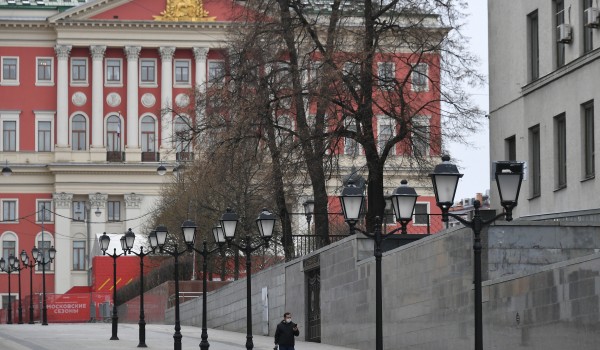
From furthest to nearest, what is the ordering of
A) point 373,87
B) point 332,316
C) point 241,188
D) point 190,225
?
point 241,188 < point 373,87 < point 332,316 < point 190,225

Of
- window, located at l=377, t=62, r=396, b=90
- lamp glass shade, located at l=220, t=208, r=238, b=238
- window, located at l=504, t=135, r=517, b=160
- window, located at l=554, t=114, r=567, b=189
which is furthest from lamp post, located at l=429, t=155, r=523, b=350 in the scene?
window, located at l=377, t=62, r=396, b=90

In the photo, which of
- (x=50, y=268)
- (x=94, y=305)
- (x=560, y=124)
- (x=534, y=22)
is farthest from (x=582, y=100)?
(x=50, y=268)

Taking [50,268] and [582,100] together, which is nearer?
[582,100]

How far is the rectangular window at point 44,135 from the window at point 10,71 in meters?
3.46

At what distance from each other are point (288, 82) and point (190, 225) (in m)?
9.69

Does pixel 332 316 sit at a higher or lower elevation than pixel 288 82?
lower

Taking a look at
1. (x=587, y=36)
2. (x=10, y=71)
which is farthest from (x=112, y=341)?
(x=10, y=71)

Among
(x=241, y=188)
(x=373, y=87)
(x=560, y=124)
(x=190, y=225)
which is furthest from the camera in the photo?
(x=241, y=188)

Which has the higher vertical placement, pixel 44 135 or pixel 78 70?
pixel 78 70

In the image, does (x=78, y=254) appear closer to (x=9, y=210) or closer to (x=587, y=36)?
(x=9, y=210)

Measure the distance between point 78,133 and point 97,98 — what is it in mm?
2942

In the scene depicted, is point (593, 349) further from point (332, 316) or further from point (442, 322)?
point (332, 316)

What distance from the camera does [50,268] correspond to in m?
114

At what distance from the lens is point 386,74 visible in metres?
47.5
